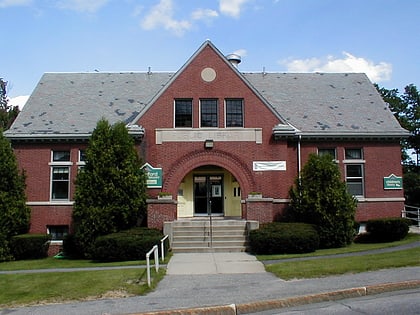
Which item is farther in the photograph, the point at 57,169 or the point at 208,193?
the point at 208,193

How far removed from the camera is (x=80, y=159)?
21.2 m

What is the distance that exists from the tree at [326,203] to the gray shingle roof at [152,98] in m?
3.15

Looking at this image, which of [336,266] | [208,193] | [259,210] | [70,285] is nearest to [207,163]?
[208,193]

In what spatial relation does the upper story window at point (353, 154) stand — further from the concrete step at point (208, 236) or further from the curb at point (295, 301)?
the curb at point (295, 301)

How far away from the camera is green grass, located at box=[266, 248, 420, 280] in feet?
36.9

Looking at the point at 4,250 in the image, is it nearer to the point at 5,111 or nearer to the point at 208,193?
the point at 208,193

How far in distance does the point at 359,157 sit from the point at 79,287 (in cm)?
1622

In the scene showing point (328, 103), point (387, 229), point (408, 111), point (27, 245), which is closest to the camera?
point (27, 245)

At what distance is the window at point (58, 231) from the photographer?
68.3 feet

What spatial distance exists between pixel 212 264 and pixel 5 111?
3854cm

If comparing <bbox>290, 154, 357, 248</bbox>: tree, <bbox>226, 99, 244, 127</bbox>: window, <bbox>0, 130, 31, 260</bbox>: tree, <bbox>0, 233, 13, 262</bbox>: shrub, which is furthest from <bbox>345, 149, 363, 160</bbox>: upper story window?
<bbox>0, 233, 13, 262</bbox>: shrub

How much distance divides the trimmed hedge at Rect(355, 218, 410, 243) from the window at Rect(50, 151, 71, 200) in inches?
576

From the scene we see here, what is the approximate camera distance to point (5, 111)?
45.1 meters

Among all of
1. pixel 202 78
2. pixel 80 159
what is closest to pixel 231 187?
pixel 202 78
